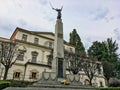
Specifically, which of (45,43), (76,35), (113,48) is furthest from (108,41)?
(45,43)

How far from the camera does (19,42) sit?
1249 inches

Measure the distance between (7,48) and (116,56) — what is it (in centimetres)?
3866

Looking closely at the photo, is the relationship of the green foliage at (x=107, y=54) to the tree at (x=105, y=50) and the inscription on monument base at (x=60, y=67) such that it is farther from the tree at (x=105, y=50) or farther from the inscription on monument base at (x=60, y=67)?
the inscription on monument base at (x=60, y=67)

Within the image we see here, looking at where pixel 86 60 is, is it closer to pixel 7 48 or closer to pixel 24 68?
pixel 24 68

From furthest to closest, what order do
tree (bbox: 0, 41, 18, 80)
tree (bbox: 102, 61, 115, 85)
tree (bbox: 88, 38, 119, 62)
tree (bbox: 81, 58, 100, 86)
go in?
1. tree (bbox: 88, 38, 119, 62)
2. tree (bbox: 102, 61, 115, 85)
3. tree (bbox: 81, 58, 100, 86)
4. tree (bbox: 0, 41, 18, 80)

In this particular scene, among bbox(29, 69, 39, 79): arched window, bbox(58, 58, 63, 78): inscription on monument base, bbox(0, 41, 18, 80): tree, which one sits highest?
bbox(0, 41, 18, 80): tree

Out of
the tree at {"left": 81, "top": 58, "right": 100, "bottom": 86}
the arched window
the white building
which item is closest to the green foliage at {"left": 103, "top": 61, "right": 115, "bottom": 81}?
the white building

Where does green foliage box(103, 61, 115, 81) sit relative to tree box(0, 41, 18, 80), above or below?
below

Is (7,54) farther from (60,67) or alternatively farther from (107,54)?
(107,54)

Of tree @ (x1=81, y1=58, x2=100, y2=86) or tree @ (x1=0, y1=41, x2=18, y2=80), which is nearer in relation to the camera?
tree @ (x1=0, y1=41, x2=18, y2=80)

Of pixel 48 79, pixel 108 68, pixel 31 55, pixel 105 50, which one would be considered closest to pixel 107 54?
pixel 105 50

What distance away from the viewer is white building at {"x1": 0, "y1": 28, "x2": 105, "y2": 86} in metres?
30.2

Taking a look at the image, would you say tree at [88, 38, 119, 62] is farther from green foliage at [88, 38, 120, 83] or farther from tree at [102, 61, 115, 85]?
tree at [102, 61, 115, 85]

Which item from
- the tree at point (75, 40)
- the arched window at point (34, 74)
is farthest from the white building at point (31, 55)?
the tree at point (75, 40)
